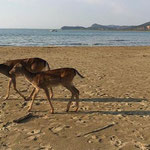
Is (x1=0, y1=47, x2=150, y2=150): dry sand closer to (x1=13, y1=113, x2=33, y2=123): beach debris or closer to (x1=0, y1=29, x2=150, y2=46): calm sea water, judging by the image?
(x1=13, y1=113, x2=33, y2=123): beach debris

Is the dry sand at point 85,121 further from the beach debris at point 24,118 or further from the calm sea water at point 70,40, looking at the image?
the calm sea water at point 70,40

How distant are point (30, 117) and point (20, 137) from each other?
1185 mm

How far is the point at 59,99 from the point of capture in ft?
27.2

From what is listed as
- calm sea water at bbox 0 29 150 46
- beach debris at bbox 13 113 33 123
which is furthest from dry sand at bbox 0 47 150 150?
calm sea water at bbox 0 29 150 46

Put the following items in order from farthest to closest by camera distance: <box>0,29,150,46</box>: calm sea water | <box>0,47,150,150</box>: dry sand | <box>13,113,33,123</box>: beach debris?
<box>0,29,150,46</box>: calm sea water < <box>13,113,33,123</box>: beach debris < <box>0,47,150,150</box>: dry sand

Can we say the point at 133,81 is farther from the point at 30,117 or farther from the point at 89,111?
the point at 30,117

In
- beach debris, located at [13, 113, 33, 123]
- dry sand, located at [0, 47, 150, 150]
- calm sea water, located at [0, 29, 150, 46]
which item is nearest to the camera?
dry sand, located at [0, 47, 150, 150]

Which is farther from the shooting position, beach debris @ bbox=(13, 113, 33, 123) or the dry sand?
beach debris @ bbox=(13, 113, 33, 123)

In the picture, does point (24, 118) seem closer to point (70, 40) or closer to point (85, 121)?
point (85, 121)

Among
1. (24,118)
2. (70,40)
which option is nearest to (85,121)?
(24,118)

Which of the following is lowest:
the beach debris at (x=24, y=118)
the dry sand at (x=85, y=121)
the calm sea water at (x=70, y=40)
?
the calm sea water at (x=70, y=40)

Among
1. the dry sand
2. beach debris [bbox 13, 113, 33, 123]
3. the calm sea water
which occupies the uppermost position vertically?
beach debris [bbox 13, 113, 33, 123]

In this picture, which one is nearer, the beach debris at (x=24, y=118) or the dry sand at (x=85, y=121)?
the dry sand at (x=85, y=121)

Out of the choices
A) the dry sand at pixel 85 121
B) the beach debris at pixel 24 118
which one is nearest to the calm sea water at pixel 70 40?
the dry sand at pixel 85 121
